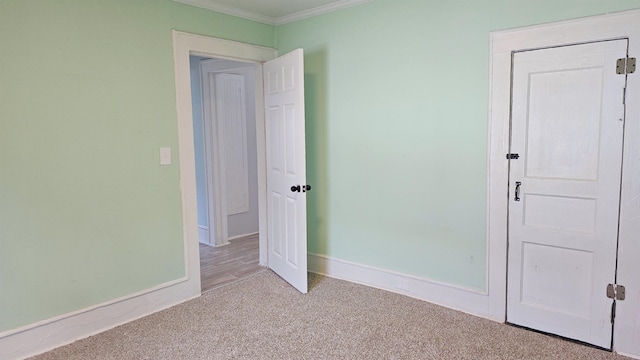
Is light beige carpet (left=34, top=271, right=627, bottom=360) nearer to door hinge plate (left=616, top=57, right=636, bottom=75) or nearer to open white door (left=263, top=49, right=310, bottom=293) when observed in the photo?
open white door (left=263, top=49, right=310, bottom=293)

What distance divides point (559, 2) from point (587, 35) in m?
0.27

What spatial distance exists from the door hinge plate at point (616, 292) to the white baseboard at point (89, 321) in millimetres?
2932

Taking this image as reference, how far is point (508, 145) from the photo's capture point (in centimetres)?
266

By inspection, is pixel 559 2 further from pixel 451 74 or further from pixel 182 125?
pixel 182 125

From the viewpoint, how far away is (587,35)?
2336 mm

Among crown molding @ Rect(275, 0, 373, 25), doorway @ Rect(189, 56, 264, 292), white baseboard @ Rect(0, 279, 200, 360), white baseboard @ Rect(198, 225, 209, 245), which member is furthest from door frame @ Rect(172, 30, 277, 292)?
white baseboard @ Rect(198, 225, 209, 245)

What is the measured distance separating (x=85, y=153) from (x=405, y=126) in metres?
2.29

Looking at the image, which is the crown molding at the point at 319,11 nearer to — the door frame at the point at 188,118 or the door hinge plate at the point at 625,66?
the door frame at the point at 188,118

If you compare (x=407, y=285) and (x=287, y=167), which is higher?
(x=287, y=167)

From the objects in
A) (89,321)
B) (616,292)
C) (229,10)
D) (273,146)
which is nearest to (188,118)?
(273,146)

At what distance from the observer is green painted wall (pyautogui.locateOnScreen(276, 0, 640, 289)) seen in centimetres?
278

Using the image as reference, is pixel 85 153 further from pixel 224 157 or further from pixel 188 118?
pixel 224 157

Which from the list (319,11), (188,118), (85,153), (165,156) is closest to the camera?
(85,153)

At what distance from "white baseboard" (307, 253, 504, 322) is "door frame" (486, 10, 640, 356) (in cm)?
11
